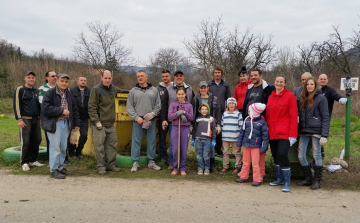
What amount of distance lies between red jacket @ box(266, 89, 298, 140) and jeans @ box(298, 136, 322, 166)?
0.32 metres

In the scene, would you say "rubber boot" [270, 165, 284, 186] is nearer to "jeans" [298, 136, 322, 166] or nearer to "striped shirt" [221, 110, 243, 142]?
→ "jeans" [298, 136, 322, 166]

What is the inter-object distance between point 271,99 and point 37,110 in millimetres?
4812

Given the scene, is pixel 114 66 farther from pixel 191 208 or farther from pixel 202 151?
pixel 191 208

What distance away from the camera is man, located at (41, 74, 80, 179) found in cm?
577

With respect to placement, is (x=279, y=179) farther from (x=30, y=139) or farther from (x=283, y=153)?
(x=30, y=139)

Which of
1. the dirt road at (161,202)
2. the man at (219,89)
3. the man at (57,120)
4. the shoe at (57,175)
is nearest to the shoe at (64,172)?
the man at (57,120)

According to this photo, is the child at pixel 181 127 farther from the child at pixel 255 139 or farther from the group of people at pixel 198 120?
the child at pixel 255 139

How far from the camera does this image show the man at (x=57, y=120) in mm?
5766

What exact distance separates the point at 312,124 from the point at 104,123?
401 centimetres

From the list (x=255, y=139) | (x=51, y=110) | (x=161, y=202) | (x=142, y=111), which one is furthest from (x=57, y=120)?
(x=255, y=139)

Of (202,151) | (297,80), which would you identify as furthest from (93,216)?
(297,80)

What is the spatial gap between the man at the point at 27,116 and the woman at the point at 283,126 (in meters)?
4.83

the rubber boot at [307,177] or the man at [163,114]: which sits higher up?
the man at [163,114]

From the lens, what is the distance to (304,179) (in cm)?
586
